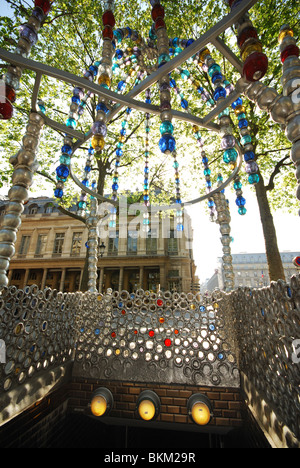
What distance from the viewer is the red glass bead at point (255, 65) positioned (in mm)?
1746

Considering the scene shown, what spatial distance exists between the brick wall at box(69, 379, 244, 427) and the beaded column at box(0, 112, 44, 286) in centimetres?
255

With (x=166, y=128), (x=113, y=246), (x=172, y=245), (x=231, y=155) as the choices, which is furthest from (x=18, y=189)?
(x=172, y=245)

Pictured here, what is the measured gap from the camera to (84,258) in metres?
27.8

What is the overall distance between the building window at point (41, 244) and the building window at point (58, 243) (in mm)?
1729

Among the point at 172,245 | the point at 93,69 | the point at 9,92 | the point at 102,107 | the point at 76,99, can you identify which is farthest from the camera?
the point at 172,245

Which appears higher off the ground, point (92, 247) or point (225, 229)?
point (225, 229)

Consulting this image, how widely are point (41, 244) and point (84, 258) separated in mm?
7227

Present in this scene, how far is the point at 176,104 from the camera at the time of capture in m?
10.2

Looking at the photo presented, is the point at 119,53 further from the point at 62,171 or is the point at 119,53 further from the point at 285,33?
the point at 285,33

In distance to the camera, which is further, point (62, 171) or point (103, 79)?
point (62, 171)

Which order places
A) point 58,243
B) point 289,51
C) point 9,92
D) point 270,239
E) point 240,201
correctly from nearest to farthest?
point 289,51, point 9,92, point 240,201, point 270,239, point 58,243

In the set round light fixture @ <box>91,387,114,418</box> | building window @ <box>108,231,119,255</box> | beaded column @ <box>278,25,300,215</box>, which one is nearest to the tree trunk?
round light fixture @ <box>91,387,114,418</box>

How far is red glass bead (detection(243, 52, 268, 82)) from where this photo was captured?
1.75 meters

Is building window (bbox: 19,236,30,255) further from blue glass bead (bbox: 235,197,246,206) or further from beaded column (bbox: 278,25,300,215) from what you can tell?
beaded column (bbox: 278,25,300,215)
